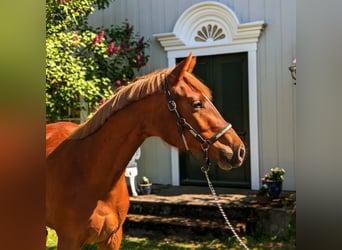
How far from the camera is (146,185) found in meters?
5.87

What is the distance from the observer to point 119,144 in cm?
235

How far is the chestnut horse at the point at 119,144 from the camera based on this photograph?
2.21 metres

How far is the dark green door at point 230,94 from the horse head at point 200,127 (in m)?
3.79

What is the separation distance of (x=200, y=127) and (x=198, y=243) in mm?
2747

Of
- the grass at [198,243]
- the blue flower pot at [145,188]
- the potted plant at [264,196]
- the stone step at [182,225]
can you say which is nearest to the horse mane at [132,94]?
the grass at [198,243]

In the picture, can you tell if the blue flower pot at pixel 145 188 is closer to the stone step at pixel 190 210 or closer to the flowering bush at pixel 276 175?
the stone step at pixel 190 210

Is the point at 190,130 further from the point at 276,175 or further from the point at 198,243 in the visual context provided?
the point at 276,175

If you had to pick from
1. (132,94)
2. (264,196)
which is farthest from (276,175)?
(132,94)

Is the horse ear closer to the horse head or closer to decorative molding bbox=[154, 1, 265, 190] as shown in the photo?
the horse head

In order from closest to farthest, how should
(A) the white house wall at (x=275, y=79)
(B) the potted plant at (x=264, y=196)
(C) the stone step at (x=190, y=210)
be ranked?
(C) the stone step at (x=190, y=210) → (B) the potted plant at (x=264, y=196) → (A) the white house wall at (x=275, y=79)

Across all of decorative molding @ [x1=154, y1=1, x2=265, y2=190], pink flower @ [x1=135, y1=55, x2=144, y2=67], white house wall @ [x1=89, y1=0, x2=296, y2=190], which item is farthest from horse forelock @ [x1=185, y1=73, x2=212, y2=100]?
pink flower @ [x1=135, y1=55, x2=144, y2=67]

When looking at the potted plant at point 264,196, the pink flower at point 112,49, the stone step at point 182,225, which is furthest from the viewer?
the pink flower at point 112,49

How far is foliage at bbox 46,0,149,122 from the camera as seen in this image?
520 centimetres
